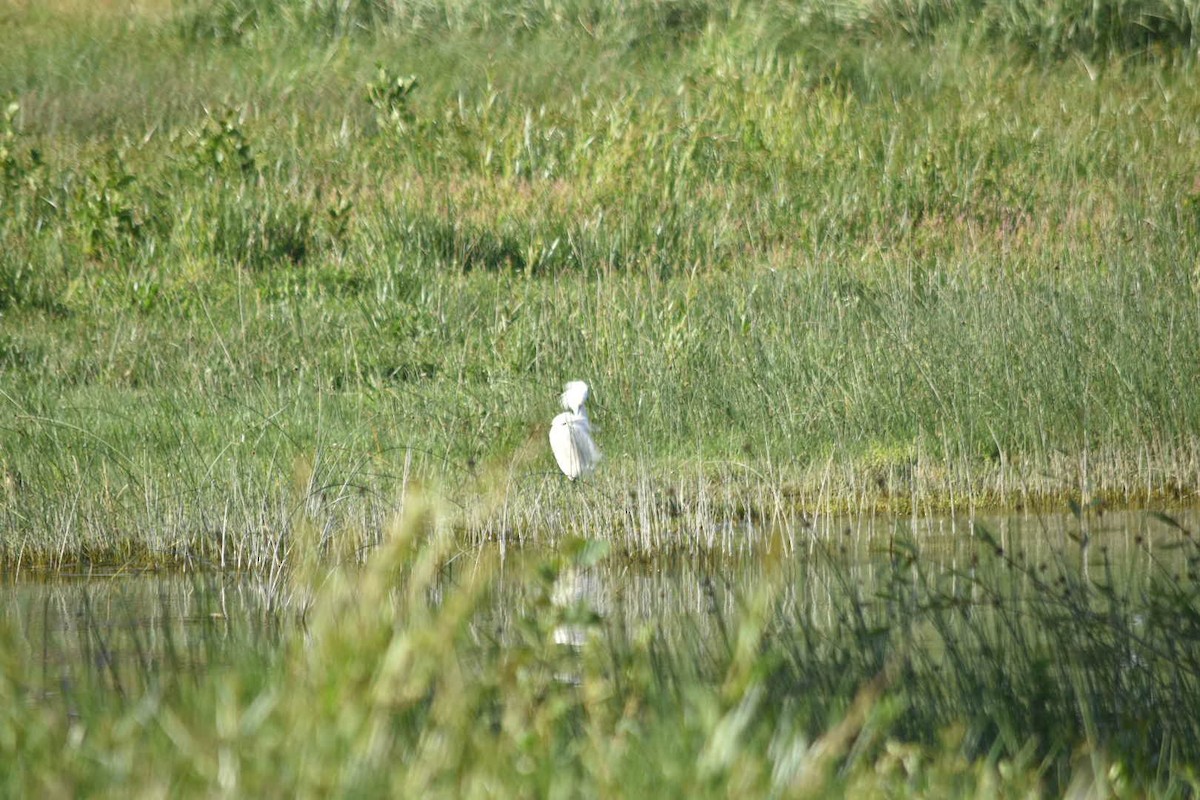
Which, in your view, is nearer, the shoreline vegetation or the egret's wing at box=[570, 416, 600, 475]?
the shoreline vegetation

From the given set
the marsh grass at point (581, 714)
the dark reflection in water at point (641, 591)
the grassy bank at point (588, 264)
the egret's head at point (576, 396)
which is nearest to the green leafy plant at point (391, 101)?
the grassy bank at point (588, 264)

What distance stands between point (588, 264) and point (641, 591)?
18.7 ft

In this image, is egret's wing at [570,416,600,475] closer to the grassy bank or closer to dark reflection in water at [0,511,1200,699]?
the grassy bank

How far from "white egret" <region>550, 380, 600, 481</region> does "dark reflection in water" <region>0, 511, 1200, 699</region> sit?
0.63 m

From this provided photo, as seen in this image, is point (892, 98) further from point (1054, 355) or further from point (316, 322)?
point (1054, 355)

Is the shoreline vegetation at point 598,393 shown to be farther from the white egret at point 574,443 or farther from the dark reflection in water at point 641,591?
the white egret at point 574,443

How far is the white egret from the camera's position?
21.1 ft

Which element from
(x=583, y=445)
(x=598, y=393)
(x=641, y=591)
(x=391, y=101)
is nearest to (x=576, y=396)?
(x=583, y=445)

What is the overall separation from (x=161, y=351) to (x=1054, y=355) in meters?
5.03

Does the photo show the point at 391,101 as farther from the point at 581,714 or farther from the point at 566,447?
the point at 581,714

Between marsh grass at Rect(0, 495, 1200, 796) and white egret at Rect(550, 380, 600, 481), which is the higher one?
marsh grass at Rect(0, 495, 1200, 796)

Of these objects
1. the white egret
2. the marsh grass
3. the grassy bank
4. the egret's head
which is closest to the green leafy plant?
the grassy bank

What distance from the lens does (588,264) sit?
1097 centimetres

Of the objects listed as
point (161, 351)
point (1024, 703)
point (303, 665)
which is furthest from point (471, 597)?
point (161, 351)
